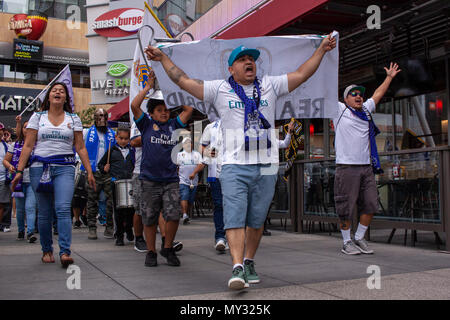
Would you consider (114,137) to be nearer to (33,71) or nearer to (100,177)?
(100,177)

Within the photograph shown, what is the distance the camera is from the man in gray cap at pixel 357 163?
256 inches

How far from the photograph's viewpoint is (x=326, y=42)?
175 inches

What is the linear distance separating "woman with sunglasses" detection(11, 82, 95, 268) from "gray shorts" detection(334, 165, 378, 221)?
3237mm

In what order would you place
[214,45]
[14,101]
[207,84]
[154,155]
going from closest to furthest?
[207,84] < [214,45] < [154,155] < [14,101]

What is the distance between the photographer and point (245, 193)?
4152 millimetres

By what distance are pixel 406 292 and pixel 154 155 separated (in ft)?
9.64

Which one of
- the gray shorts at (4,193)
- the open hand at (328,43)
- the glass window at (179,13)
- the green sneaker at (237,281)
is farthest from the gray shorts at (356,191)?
the glass window at (179,13)

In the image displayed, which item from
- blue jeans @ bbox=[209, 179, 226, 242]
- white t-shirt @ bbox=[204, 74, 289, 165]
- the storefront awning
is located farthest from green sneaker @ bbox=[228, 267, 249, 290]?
the storefront awning

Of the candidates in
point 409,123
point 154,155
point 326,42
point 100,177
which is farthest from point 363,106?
point 100,177

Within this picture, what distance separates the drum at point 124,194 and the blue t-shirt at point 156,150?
5.88 feet

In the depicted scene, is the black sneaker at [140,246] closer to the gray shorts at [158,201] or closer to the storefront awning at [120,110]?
the gray shorts at [158,201]

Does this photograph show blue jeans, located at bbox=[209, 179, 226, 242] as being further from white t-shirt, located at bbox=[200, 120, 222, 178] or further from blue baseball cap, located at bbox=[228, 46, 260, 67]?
blue baseball cap, located at bbox=[228, 46, 260, 67]

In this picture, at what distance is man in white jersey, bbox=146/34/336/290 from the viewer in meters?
4.11

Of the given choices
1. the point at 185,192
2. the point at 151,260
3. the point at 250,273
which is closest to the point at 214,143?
the point at 151,260
